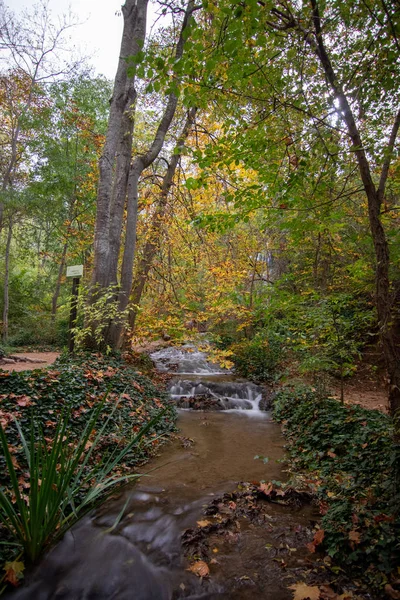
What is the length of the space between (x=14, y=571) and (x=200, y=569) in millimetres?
1380

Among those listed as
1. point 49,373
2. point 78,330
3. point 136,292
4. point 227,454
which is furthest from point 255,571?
point 136,292

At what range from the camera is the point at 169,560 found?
8.71ft

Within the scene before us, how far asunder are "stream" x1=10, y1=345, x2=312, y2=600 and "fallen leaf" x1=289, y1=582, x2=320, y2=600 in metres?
0.06

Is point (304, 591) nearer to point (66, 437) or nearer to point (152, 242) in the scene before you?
point (66, 437)

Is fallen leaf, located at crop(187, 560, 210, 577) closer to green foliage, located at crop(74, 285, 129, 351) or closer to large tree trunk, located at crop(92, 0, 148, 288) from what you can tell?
green foliage, located at crop(74, 285, 129, 351)

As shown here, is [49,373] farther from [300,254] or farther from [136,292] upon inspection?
[300,254]

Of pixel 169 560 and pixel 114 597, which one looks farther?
pixel 169 560

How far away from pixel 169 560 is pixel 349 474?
2260 millimetres

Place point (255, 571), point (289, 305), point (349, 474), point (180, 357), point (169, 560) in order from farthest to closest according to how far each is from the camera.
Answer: point (180, 357)
point (289, 305)
point (349, 474)
point (169, 560)
point (255, 571)

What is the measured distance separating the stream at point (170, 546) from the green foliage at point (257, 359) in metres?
5.99

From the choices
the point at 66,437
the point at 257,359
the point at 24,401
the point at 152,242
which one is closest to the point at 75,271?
the point at 152,242

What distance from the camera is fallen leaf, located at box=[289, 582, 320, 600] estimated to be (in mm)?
2143

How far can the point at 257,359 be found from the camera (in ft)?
37.9

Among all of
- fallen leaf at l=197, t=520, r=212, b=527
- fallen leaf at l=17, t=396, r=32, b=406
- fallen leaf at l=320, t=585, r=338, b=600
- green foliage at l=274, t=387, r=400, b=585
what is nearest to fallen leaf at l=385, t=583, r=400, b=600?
green foliage at l=274, t=387, r=400, b=585
